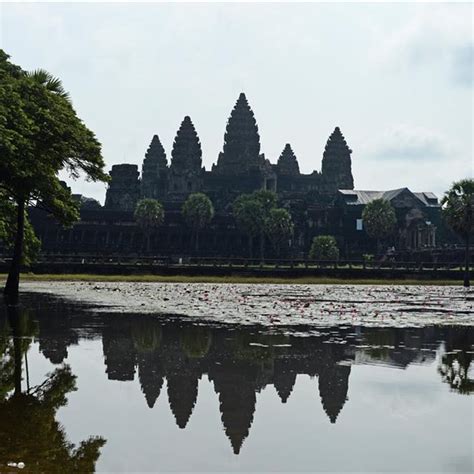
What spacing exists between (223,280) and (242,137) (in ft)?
358

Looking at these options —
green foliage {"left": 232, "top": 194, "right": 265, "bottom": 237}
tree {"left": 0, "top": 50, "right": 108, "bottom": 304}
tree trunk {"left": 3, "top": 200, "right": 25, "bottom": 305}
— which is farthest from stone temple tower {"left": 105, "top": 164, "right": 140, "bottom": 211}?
tree trunk {"left": 3, "top": 200, "right": 25, "bottom": 305}

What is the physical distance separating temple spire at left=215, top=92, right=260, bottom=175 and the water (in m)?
151

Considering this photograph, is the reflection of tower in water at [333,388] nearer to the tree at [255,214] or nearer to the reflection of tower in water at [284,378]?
the reflection of tower in water at [284,378]

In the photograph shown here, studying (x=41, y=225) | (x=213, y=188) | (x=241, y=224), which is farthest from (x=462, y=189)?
(x=213, y=188)

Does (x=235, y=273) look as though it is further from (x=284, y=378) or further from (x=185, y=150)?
(x=185, y=150)

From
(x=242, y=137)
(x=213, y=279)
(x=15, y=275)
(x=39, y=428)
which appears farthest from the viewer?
(x=242, y=137)

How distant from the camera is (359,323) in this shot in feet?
68.3

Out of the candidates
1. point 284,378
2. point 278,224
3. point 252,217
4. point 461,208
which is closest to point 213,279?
point 461,208

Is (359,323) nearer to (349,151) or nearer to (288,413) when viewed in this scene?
(288,413)

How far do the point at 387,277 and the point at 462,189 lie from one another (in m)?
9.99

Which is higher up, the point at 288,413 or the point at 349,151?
the point at 349,151

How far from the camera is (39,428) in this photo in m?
8.07

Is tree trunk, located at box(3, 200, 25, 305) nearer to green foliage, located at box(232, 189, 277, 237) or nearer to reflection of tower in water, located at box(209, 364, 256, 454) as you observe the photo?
reflection of tower in water, located at box(209, 364, 256, 454)

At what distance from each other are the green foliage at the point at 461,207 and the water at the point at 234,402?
4855 cm
